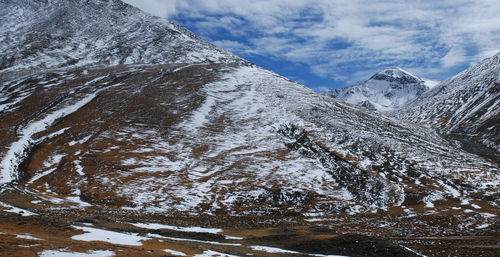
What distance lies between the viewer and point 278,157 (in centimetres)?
8638

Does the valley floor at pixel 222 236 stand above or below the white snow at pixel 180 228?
above

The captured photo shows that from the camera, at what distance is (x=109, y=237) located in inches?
1251

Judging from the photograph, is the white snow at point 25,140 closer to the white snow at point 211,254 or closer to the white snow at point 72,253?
the white snow at point 72,253

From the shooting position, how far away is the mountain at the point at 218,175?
118 feet

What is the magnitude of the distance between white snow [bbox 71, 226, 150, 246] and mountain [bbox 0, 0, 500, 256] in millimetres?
249

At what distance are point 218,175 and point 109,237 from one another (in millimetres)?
43340

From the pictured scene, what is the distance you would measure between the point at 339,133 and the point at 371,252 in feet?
249

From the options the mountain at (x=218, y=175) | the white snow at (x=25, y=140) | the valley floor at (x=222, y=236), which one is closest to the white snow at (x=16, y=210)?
the valley floor at (x=222, y=236)

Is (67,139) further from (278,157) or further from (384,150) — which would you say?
(384,150)

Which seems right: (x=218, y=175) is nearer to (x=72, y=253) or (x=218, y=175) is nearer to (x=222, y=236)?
(x=222, y=236)

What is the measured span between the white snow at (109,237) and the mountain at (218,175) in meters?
Answer: 0.25

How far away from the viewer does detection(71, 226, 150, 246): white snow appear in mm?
30269

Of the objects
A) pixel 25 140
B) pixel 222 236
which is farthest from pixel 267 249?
pixel 25 140

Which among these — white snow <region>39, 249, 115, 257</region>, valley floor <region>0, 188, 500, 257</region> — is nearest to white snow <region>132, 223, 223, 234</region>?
valley floor <region>0, 188, 500, 257</region>
